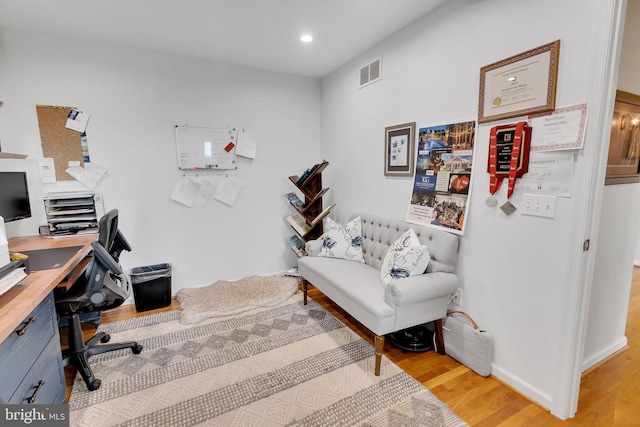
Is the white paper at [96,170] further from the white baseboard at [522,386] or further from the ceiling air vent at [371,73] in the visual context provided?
the white baseboard at [522,386]

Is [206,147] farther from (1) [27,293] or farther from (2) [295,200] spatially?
(1) [27,293]

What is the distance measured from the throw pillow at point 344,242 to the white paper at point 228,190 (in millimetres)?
1210

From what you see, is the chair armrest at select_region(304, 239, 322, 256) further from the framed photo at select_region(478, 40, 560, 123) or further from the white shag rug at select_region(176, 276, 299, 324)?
the framed photo at select_region(478, 40, 560, 123)

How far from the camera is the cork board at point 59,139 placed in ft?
8.11

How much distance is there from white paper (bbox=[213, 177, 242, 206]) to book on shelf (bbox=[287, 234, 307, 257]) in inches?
34.2

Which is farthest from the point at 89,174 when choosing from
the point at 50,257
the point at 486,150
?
the point at 486,150

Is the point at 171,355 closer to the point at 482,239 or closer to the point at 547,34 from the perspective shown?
the point at 482,239

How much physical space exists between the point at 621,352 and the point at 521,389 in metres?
1.06

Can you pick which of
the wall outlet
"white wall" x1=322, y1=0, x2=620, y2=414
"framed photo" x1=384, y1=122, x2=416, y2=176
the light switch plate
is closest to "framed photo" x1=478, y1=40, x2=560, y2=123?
"white wall" x1=322, y1=0, x2=620, y2=414

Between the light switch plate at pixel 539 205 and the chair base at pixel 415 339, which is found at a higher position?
the light switch plate at pixel 539 205

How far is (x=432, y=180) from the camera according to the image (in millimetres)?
2236

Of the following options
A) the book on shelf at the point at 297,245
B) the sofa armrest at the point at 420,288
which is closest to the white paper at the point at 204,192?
the book on shelf at the point at 297,245

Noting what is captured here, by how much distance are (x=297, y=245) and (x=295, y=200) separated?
1.82 ft

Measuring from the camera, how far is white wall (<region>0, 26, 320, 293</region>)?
243 centimetres
